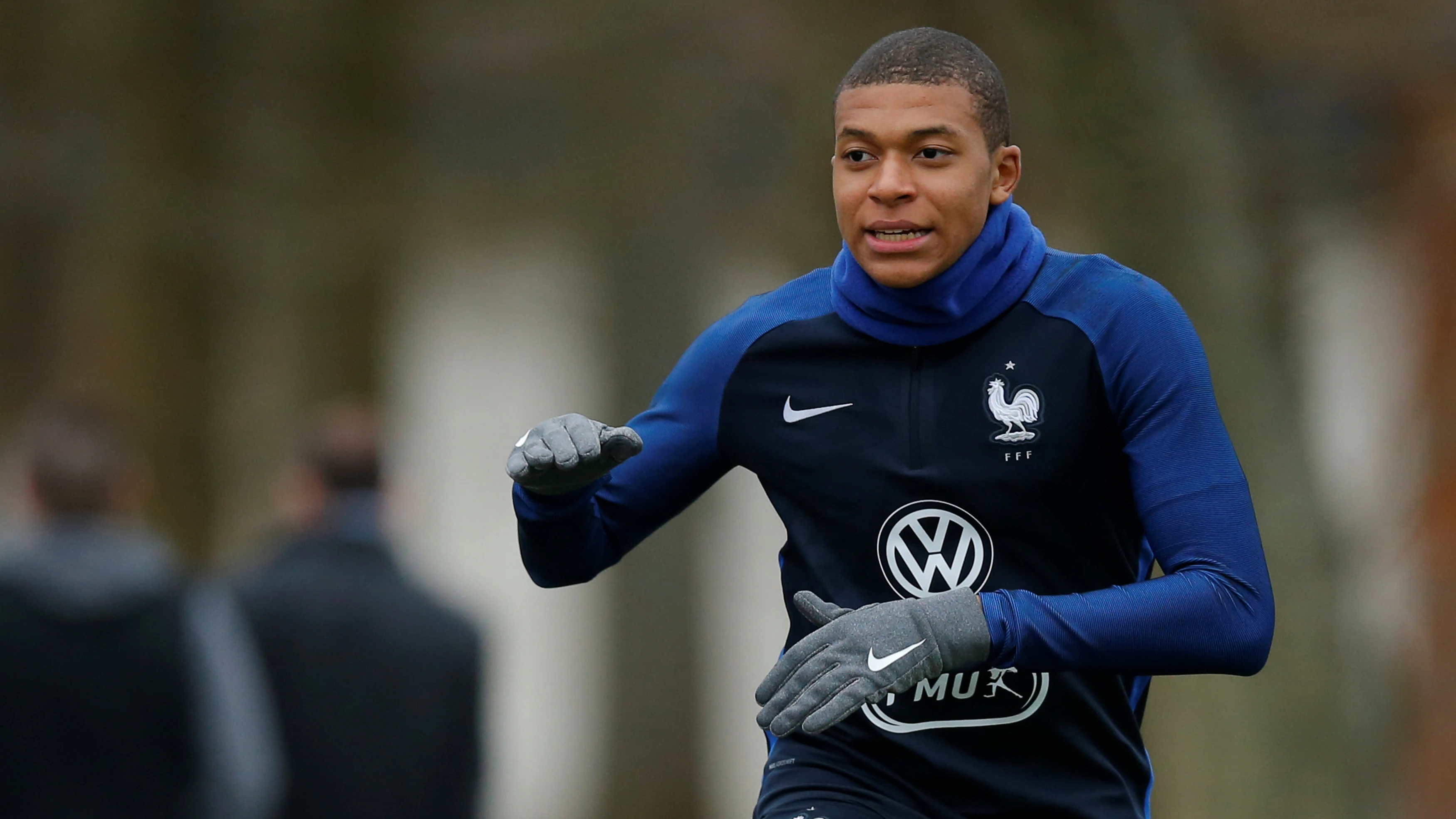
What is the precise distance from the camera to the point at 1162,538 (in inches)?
125

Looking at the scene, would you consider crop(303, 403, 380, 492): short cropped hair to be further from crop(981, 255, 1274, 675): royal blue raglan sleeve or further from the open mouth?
crop(981, 255, 1274, 675): royal blue raglan sleeve

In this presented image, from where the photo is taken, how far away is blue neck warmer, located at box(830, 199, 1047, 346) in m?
3.35

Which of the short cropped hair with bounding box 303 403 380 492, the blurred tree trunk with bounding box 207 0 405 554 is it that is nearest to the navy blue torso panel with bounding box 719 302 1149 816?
the short cropped hair with bounding box 303 403 380 492

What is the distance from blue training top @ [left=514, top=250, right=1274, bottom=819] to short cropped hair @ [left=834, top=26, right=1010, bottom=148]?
0.29 meters

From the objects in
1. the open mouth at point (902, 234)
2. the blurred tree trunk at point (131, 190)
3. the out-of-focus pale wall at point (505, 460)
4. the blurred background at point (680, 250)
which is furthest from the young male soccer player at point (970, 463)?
the out-of-focus pale wall at point (505, 460)

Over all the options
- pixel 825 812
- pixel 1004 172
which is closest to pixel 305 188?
pixel 1004 172

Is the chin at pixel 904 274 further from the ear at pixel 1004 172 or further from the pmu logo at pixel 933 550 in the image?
the pmu logo at pixel 933 550

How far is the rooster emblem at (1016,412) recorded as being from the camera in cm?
330

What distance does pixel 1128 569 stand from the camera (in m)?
3.40

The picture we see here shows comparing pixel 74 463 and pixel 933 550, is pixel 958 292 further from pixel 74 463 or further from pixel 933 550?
pixel 74 463

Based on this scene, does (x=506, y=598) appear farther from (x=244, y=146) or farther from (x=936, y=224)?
(x=936, y=224)

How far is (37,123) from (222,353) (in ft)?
5.93

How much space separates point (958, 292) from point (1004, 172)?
0.24 meters

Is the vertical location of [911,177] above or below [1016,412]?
above
